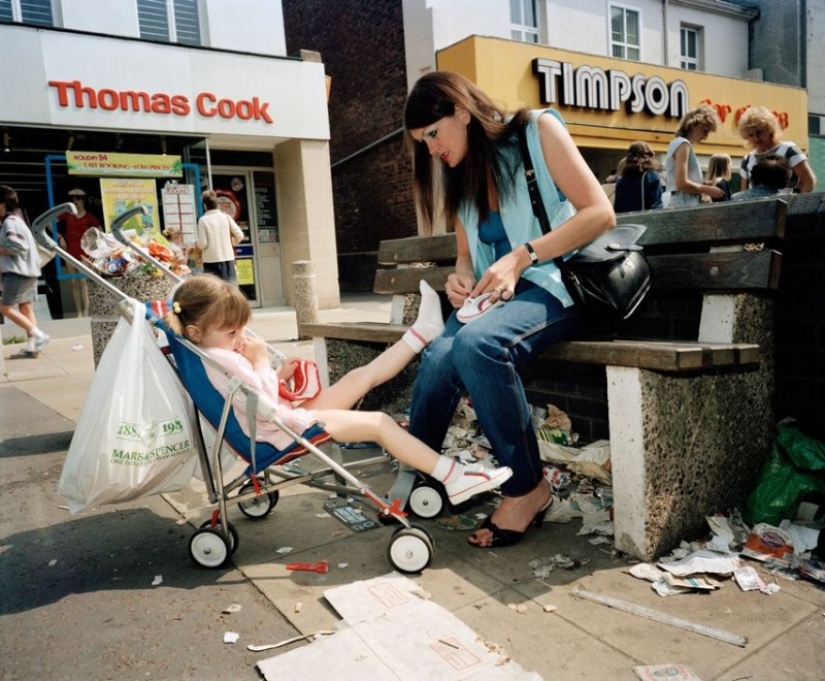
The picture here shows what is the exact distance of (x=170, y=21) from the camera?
11656 mm

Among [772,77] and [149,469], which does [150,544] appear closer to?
[149,469]

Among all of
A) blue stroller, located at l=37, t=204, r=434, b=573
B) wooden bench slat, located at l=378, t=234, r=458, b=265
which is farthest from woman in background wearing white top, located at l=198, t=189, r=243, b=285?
blue stroller, located at l=37, t=204, r=434, b=573

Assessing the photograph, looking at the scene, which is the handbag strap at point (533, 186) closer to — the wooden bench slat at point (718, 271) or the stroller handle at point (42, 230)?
the wooden bench slat at point (718, 271)

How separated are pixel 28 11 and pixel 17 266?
5.23 meters

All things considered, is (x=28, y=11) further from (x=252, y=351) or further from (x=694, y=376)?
(x=694, y=376)

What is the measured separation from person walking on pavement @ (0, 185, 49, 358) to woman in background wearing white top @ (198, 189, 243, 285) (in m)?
2.01

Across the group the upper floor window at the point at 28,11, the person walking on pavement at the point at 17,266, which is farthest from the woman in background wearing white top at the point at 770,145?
the upper floor window at the point at 28,11

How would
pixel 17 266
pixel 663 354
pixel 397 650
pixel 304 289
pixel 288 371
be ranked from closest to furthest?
pixel 397 650 < pixel 663 354 < pixel 288 371 < pixel 17 266 < pixel 304 289

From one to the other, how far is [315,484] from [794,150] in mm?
4694

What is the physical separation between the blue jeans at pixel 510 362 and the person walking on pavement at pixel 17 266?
690cm

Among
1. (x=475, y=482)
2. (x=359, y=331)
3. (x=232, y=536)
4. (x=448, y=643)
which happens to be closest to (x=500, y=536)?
(x=475, y=482)

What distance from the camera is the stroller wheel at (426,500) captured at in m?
3.06

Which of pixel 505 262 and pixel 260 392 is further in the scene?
pixel 505 262

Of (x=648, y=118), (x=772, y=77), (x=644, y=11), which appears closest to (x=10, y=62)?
(x=648, y=118)
